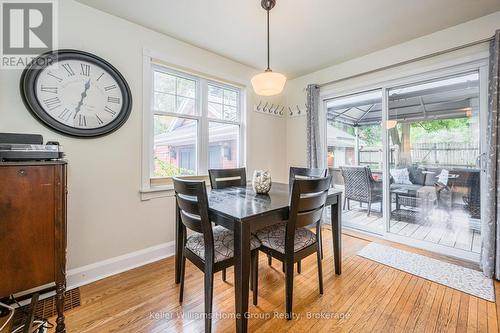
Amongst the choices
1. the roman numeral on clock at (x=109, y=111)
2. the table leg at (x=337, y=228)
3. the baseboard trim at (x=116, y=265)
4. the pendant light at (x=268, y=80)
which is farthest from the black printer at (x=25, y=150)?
the table leg at (x=337, y=228)

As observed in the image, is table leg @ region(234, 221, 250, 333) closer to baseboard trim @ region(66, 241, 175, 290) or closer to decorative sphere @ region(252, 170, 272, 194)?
decorative sphere @ region(252, 170, 272, 194)

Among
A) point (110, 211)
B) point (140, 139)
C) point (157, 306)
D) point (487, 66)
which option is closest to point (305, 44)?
point (487, 66)

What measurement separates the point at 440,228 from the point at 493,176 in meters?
0.90

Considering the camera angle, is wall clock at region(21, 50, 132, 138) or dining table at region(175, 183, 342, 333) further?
wall clock at region(21, 50, 132, 138)

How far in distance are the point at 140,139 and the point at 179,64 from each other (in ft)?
3.26

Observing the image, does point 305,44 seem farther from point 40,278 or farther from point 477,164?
point 40,278

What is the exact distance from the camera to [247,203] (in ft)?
5.24

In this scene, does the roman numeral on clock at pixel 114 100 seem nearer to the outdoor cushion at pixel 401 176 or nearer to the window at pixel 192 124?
the window at pixel 192 124

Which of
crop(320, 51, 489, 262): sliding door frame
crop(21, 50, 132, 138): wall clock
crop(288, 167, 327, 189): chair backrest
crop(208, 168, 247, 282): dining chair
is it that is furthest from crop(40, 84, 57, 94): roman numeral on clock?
crop(320, 51, 489, 262): sliding door frame

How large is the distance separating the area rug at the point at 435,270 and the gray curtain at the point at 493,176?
0.17 metres

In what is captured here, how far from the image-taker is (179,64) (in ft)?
8.34

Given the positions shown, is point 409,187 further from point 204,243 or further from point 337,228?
point 204,243

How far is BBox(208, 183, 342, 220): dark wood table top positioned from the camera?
4.42 feet

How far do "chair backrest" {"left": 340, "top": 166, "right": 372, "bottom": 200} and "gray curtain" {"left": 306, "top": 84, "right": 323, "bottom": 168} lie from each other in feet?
1.48
